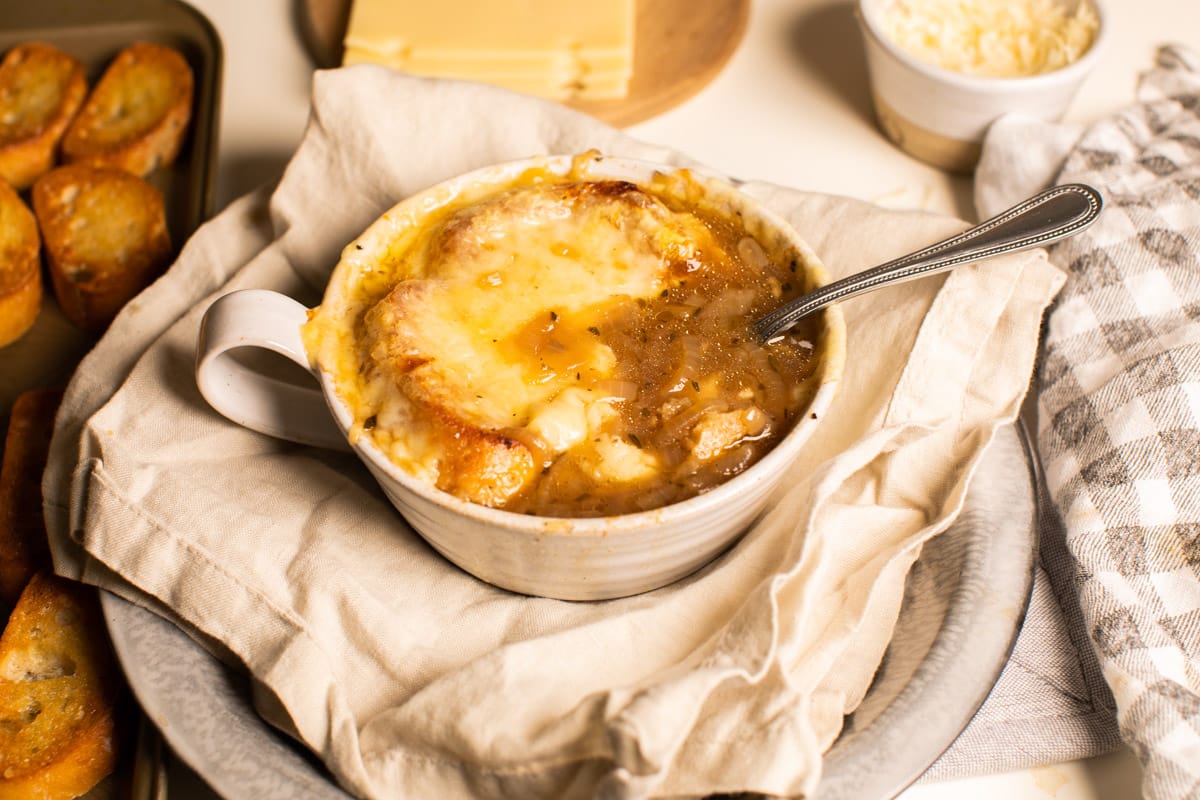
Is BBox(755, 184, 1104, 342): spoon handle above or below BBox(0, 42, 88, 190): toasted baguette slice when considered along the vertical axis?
below

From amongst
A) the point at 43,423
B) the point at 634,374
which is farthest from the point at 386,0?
the point at 634,374

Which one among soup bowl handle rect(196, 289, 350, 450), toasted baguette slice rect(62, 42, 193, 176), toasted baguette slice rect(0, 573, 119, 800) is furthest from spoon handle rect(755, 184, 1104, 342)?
toasted baguette slice rect(62, 42, 193, 176)

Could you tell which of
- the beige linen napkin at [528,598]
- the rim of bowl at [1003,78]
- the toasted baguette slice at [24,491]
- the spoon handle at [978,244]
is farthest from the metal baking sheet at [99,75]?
the rim of bowl at [1003,78]

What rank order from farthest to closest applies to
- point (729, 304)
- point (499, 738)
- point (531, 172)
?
point (531, 172) → point (729, 304) → point (499, 738)

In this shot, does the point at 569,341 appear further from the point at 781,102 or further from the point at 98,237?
the point at 781,102

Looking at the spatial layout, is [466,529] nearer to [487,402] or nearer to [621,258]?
[487,402]

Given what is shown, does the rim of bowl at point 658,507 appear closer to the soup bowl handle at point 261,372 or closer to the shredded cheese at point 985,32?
the soup bowl handle at point 261,372

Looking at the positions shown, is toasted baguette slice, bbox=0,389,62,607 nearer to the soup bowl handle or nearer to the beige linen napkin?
the beige linen napkin
